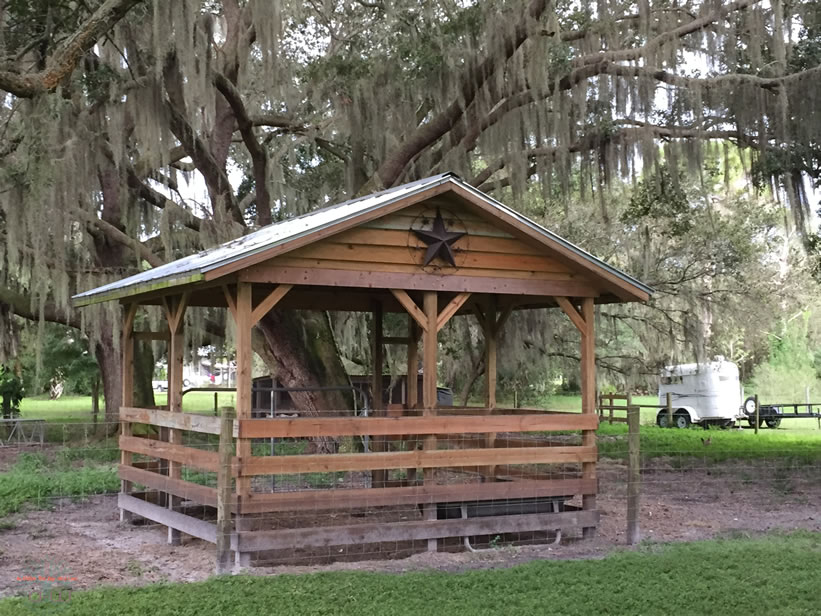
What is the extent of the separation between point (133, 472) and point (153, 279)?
8.49 ft

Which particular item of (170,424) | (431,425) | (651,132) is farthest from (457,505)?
(651,132)

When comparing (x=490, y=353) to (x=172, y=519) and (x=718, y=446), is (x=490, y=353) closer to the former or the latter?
(x=172, y=519)

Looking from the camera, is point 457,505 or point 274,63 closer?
point 457,505

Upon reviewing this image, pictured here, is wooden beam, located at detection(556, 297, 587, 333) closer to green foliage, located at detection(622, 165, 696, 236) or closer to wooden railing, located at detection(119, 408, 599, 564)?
wooden railing, located at detection(119, 408, 599, 564)

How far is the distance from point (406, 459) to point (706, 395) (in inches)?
877

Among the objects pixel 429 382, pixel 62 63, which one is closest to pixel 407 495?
pixel 429 382

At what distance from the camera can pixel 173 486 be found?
8.65 metres

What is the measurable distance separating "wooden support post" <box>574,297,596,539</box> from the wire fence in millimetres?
49

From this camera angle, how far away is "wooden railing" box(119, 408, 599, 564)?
24.1 feet

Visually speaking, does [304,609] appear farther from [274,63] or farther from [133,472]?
[274,63]

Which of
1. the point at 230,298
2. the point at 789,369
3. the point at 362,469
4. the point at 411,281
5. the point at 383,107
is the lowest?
the point at 362,469

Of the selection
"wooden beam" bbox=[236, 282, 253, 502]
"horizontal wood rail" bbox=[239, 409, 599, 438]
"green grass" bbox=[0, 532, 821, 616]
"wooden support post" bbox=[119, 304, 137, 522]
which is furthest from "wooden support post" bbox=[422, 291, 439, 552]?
"wooden support post" bbox=[119, 304, 137, 522]

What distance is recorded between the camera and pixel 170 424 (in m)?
8.71

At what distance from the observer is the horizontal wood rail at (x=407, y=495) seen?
24.4 ft
